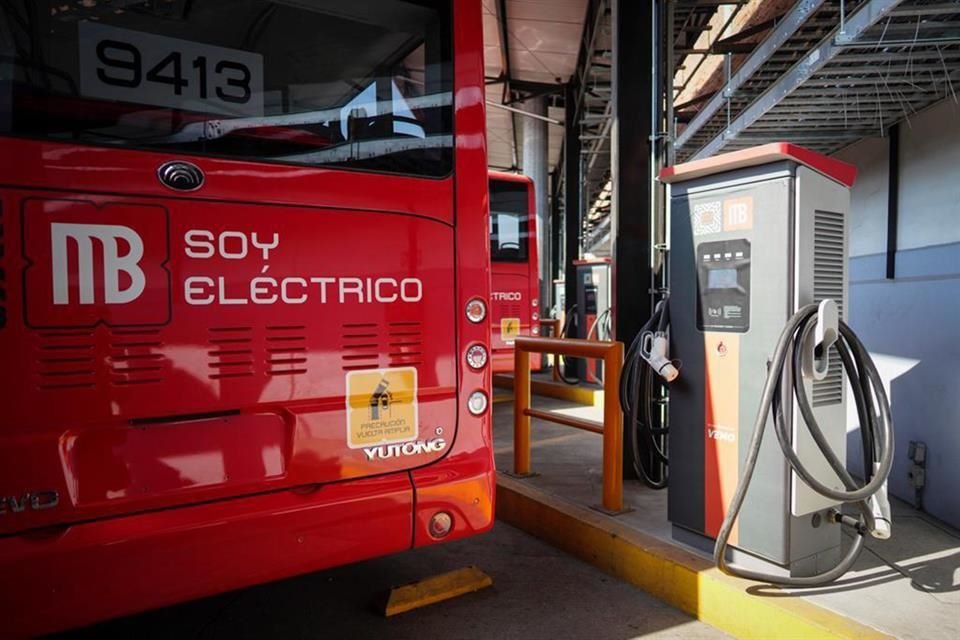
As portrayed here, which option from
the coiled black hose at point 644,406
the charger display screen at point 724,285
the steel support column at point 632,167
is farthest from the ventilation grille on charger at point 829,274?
the steel support column at point 632,167

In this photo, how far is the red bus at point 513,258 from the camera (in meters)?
8.73

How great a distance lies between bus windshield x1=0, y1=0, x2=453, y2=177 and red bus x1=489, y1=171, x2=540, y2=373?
583 cm

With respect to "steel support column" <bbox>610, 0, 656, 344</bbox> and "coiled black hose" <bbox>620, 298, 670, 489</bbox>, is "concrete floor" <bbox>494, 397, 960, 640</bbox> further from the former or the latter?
"steel support column" <bbox>610, 0, 656, 344</bbox>

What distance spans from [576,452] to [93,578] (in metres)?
3.99

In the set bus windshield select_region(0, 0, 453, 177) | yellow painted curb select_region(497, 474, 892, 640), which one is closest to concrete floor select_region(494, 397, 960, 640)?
yellow painted curb select_region(497, 474, 892, 640)

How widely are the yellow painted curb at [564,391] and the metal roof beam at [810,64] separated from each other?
325cm

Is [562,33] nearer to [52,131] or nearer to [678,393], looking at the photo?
[678,393]

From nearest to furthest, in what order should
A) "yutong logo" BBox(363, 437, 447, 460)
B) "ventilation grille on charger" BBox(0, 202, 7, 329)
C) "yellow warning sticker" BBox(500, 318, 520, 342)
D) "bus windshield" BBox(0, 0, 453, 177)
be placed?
"ventilation grille on charger" BBox(0, 202, 7, 329), "bus windshield" BBox(0, 0, 453, 177), "yutong logo" BBox(363, 437, 447, 460), "yellow warning sticker" BBox(500, 318, 520, 342)

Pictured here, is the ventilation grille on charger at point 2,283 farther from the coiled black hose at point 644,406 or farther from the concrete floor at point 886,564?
the concrete floor at point 886,564

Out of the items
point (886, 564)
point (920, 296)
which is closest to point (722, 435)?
point (886, 564)

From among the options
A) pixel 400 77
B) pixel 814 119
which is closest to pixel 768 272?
pixel 400 77

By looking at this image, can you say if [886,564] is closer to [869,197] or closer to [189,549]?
[189,549]

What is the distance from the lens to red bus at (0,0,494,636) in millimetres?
2096

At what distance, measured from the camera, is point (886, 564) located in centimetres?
319
